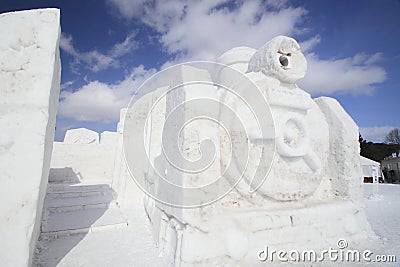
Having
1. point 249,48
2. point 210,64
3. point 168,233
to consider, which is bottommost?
point 168,233

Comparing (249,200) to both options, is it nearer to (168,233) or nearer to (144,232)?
(168,233)

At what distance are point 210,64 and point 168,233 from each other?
3.75 meters

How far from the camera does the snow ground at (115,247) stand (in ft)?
9.00

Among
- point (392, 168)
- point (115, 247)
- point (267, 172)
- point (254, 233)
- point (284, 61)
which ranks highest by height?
point (284, 61)

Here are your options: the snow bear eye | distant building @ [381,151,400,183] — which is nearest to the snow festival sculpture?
the snow bear eye

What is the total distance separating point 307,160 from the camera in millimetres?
3518

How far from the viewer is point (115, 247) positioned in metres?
3.20

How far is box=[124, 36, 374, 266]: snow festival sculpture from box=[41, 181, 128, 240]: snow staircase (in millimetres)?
1472

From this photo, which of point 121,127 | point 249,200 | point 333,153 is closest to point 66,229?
point 249,200

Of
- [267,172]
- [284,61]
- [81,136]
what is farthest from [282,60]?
[81,136]

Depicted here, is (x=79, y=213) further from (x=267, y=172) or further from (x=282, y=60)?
(x=282, y=60)

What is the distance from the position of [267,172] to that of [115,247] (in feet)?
8.44

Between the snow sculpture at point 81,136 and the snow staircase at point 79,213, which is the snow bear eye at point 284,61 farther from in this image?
the snow sculpture at point 81,136

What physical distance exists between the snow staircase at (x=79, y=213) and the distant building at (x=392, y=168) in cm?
2159
